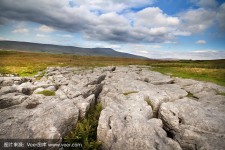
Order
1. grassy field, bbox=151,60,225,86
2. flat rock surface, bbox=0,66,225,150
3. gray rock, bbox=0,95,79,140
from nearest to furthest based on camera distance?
1. flat rock surface, bbox=0,66,225,150
2. gray rock, bbox=0,95,79,140
3. grassy field, bbox=151,60,225,86

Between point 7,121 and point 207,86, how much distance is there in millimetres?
24699

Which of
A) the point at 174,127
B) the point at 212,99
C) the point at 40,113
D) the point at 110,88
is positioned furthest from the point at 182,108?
the point at 40,113

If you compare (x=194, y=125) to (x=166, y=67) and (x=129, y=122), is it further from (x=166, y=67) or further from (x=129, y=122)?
(x=166, y=67)

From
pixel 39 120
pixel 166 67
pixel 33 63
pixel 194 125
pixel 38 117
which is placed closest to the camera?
pixel 39 120

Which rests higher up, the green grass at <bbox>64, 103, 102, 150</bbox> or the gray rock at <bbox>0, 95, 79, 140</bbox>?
the gray rock at <bbox>0, 95, 79, 140</bbox>

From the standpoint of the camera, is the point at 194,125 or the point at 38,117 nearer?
the point at 38,117

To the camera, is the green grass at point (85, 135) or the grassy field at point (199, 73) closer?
the green grass at point (85, 135)

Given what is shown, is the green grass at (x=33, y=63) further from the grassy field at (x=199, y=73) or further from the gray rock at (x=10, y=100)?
the grassy field at (x=199, y=73)

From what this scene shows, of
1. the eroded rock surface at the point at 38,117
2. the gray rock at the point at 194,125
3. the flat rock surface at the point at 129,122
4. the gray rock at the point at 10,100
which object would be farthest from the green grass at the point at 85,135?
the gray rock at the point at 10,100

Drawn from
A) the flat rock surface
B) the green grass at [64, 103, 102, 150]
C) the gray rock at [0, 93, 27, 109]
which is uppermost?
the flat rock surface

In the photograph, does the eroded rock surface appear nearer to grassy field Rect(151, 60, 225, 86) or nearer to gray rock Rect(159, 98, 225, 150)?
gray rock Rect(159, 98, 225, 150)

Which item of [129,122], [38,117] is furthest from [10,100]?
[129,122]

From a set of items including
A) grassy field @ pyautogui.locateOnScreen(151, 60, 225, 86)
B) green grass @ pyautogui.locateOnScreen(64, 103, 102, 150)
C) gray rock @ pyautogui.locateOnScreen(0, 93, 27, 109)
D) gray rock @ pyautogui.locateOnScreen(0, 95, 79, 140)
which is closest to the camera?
gray rock @ pyautogui.locateOnScreen(0, 95, 79, 140)

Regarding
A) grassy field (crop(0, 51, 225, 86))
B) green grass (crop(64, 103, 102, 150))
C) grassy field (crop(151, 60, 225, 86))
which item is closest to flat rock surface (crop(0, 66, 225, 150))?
green grass (crop(64, 103, 102, 150))
